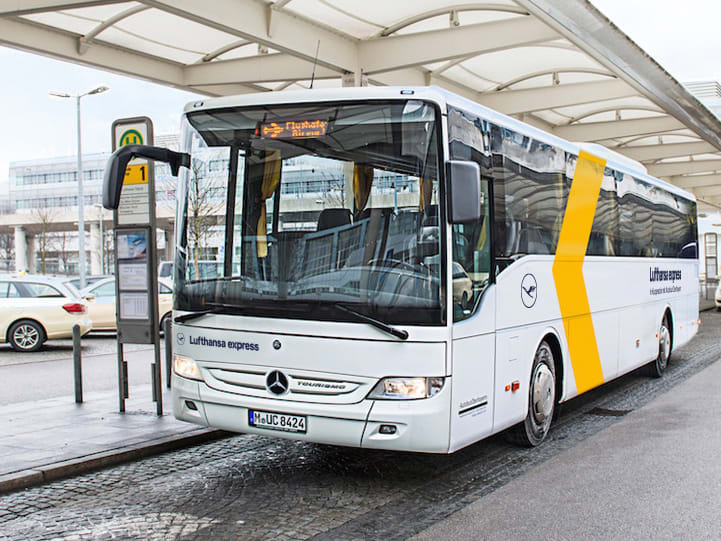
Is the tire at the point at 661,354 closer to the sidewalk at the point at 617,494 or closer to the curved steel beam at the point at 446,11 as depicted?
the sidewalk at the point at 617,494

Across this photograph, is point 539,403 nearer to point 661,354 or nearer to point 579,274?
point 579,274

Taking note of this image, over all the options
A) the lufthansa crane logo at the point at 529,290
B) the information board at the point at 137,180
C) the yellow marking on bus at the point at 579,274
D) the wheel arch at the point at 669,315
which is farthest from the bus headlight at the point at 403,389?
the wheel arch at the point at 669,315

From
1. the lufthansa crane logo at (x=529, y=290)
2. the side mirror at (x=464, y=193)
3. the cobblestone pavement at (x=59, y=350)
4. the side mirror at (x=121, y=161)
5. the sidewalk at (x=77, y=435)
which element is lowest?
the cobblestone pavement at (x=59, y=350)

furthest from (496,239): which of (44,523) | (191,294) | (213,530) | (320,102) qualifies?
(44,523)

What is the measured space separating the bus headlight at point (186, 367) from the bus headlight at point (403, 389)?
5.10 feet

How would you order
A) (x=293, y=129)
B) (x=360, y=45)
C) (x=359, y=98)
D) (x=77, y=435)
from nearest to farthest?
(x=359, y=98) → (x=293, y=129) → (x=77, y=435) → (x=360, y=45)

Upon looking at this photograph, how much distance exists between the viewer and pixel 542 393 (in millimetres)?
7895

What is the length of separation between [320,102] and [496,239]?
189 cm

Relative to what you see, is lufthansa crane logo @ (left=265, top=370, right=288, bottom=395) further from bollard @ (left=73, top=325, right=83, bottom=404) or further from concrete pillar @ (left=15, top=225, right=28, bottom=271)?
concrete pillar @ (left=15, top=225, right=28, bottom=271)

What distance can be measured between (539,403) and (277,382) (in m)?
2.90

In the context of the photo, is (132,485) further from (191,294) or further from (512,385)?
(512,385)

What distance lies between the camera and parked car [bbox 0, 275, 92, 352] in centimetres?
1745

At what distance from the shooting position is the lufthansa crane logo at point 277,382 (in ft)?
20.4

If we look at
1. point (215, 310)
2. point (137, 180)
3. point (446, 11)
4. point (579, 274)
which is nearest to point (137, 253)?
point (137, 180)
